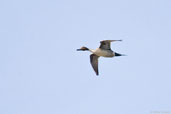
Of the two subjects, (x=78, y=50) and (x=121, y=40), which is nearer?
(x=121, y=40)

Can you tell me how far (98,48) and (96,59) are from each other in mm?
1740

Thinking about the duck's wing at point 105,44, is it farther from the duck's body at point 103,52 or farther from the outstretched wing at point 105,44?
the duck's body at point 103,52

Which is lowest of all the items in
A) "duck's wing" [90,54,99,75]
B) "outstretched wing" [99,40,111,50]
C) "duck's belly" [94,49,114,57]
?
"duck's wing" [90,54,99,75]

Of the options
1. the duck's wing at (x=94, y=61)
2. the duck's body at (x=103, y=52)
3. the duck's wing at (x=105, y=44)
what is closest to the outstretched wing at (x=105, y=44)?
the duck's wing at (x=105, y=44)

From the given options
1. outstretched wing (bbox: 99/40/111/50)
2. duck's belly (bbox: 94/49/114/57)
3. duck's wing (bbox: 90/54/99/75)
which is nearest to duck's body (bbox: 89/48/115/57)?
duck's belly (bbox: 94/49/114/57)

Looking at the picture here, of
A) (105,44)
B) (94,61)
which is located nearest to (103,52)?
(105,44)

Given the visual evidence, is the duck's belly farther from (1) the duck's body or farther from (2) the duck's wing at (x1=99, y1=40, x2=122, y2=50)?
(2) the duck's wing at (x1=99, y1=40, x2=122, y2=50)

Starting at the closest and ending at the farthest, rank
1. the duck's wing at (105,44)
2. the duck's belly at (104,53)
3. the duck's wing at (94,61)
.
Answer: the duck's wing at (105,44) < the duck's belly at (104,53) < the duck's wing at (94,61)

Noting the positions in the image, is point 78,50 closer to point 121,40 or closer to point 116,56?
point 116,56

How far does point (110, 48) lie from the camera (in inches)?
994

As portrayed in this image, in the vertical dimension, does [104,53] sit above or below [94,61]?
above

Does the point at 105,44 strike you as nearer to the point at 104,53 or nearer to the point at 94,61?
the point at 104,53

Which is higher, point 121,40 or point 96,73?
point 121,40

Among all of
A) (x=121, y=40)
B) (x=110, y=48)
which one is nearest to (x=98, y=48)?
(x=110, y=48)
